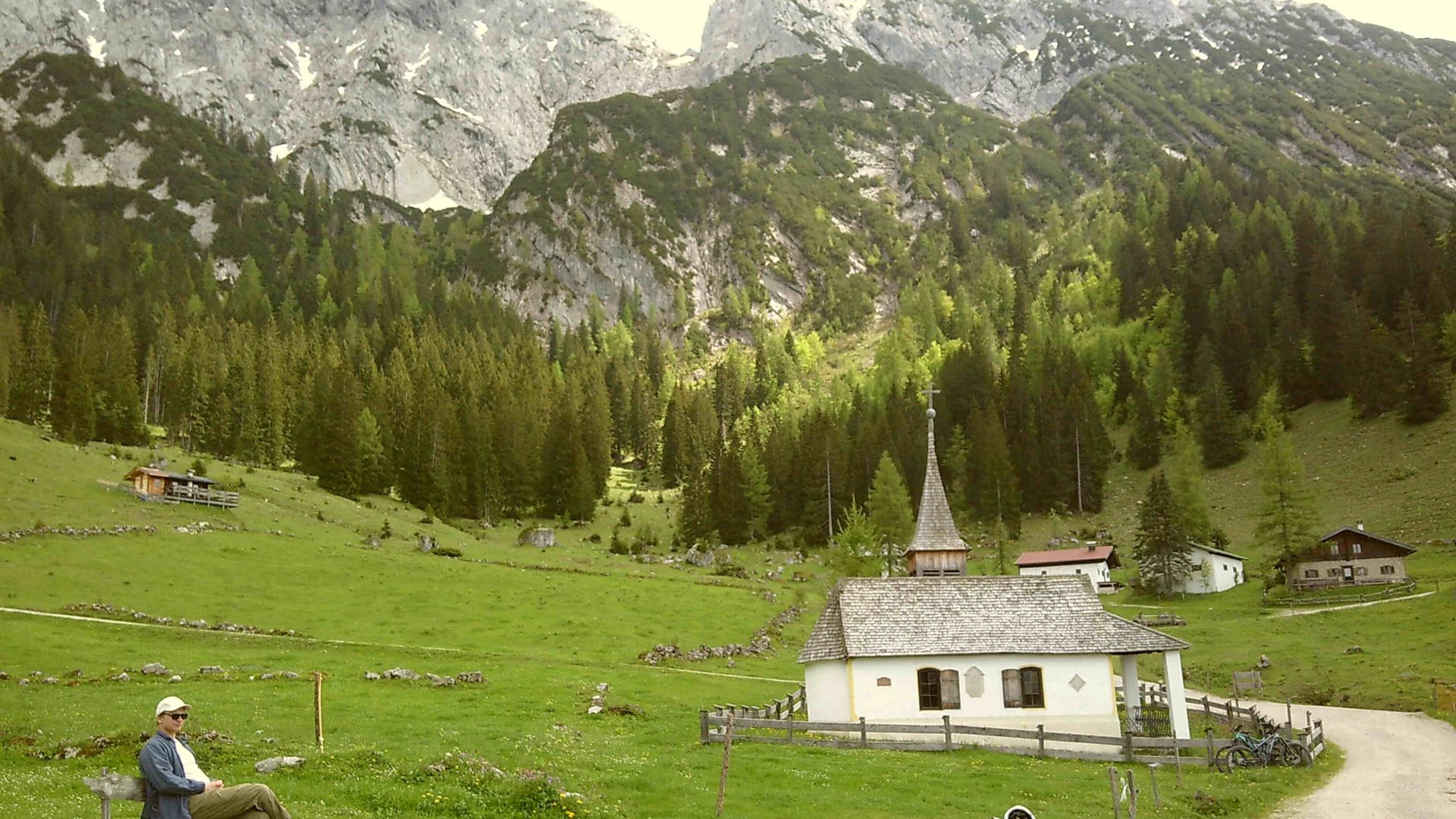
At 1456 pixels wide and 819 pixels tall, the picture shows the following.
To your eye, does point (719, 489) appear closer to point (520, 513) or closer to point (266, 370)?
point (520, 513)

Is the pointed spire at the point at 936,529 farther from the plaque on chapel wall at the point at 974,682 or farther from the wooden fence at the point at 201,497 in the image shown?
the wooden fence at the point at 201,497

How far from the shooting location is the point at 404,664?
45094 millimetres

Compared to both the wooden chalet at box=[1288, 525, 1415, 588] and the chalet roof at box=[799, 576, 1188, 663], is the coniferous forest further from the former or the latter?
the chalet roof at box=[799, 576, 1188, 663]

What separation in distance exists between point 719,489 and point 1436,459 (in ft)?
233

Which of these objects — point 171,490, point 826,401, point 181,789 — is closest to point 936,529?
point 181,789

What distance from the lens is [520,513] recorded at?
120 metres

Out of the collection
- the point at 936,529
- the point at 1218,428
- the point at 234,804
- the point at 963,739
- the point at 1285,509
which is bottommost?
the point at 963,739

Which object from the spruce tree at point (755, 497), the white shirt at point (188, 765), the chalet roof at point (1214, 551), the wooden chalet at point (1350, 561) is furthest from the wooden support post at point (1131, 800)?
the spruce tree at point (755, 497)

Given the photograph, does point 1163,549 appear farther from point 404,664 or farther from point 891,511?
point 404,664

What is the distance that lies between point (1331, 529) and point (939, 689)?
64970mm

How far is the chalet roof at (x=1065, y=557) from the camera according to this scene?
9262cm

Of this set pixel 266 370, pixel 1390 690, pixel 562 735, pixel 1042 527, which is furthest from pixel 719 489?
pixel 562 735

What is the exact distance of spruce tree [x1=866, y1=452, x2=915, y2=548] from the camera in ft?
325

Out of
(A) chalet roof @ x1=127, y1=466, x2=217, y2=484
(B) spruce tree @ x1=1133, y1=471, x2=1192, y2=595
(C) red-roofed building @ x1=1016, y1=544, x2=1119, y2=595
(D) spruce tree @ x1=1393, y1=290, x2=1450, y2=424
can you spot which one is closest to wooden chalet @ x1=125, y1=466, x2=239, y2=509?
(A) chalet roof @ x1=127, y1=466, x2=217, y2=484
